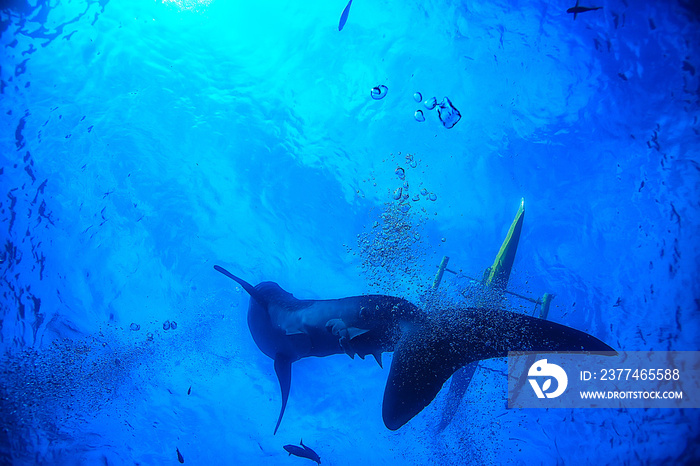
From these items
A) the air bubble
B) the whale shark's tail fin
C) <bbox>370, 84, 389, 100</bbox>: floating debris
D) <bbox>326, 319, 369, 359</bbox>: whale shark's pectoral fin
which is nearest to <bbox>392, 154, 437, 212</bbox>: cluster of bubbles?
the air bubble

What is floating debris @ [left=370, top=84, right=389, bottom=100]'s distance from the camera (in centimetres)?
1077

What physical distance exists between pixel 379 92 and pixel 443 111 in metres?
2.89

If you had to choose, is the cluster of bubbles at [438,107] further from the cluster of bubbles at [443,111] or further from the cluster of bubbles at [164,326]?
the cluster of bubbles at [164,326]

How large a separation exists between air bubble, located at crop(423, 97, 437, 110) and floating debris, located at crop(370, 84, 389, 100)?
63.2 inches

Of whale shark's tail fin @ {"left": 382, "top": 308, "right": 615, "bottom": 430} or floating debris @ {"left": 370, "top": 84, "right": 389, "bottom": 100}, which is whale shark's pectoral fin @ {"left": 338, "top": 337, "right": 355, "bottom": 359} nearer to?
whale shark's tail fin @ {"left": 382, "top": 308, "right": 615, "bottom": 430}

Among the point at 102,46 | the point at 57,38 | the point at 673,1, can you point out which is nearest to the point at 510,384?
the point at 673,1

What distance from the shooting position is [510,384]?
10.1 m

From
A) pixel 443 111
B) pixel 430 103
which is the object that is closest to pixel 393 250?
pixel 430 103

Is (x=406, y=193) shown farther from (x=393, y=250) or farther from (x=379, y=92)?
(x=379, y=92)

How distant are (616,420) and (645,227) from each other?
8.40 m

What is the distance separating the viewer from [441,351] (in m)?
3.88

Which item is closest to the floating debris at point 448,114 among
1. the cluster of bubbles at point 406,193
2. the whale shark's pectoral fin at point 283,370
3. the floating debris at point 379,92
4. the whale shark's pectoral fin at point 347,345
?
the cluster of bubbles at point 406,193

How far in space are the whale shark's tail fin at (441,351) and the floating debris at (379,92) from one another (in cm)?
924

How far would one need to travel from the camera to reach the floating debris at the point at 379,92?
10.8 m
